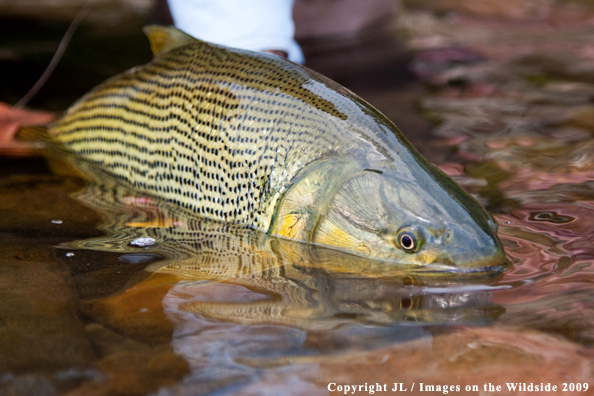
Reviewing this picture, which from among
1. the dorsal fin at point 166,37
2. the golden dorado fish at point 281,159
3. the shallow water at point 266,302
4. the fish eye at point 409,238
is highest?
the dorsal fin at point 166,37

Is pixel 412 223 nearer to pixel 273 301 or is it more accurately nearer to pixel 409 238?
pixel 409 238

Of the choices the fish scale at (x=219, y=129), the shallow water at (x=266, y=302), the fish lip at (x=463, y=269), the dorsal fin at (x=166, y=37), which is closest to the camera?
the shallow water at (x=266, y=302)

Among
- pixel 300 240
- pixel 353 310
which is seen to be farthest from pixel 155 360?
pixel 300 240

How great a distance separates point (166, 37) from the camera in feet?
9.82

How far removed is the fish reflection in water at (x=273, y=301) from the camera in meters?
1.54

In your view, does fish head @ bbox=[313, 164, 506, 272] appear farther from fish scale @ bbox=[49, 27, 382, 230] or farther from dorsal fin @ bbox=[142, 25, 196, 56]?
dorsal fin @ bbox=[142, 25, 196, 56]

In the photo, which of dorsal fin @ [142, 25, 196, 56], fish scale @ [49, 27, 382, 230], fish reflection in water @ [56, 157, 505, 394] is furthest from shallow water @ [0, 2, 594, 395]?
dorsal fin @ [142, 25, 196, 56]

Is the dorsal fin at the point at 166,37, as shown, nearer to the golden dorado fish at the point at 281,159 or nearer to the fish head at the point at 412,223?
the golden dorado fish at the point at 281,159

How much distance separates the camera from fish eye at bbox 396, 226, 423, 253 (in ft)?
6.61

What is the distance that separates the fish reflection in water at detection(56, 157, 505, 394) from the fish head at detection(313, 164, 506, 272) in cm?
6

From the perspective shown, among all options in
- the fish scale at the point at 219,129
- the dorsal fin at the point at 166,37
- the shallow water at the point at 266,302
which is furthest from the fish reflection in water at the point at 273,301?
the dorsal fin at the point at 166,37

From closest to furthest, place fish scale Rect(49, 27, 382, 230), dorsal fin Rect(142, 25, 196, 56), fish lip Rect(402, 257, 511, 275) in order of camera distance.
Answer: fish lip Rect(402, 257, 511, 275) → fish scale Rect(49, 27, 382, 230) → dorsal fin Rect(142, 25, 196, 56)

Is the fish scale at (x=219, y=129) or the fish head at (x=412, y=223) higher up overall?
the fish scale at (x=219, y=129)

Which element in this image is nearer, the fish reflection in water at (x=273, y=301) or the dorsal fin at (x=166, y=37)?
the fish reflection in water at (x=273, y=301)
